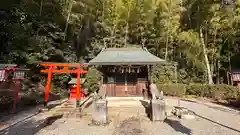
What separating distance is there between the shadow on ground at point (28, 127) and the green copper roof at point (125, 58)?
375 cm

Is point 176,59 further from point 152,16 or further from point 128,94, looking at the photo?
point 128,94

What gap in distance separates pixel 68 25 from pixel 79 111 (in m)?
10.6

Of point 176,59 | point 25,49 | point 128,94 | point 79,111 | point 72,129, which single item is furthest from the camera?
point 176,59

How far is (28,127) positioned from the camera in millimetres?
6477

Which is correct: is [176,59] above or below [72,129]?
above

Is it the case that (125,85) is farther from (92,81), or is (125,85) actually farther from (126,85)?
(92,81)

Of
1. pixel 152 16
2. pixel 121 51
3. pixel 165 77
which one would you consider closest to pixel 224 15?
pixel 152 16

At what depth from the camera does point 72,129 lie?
20.5 feet

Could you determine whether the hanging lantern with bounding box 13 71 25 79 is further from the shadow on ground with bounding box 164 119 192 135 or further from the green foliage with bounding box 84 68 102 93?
the green foliage with bounding box 84 68 102 93

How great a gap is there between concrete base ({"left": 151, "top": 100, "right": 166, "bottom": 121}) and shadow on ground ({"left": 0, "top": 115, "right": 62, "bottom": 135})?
360 cm

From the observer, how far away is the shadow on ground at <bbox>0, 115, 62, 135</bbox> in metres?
5.87

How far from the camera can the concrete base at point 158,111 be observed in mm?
7114

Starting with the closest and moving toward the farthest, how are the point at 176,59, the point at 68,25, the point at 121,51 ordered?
the point at 121,51 → the point at 68,25 → the point at 176,59

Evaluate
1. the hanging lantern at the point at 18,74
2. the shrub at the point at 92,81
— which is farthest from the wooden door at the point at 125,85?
the hanging lantern at the point at 18,74
